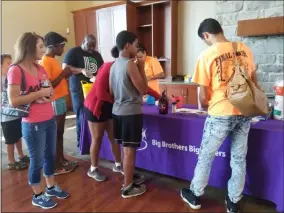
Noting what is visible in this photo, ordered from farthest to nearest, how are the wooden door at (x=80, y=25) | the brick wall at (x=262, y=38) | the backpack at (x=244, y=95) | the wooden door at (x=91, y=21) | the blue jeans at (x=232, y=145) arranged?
1. the wooden door at (x=80, y=25)
2. the wooden door at (x=91, y=21)
3. the brick wall at (x=262, y=38)
4. the blue jeans at (x=232, y=145)
5. the backpack at (x=244, y=95)

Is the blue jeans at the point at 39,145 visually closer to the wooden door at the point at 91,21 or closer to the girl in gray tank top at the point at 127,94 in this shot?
the girl in gray tank top at the point at 127,94

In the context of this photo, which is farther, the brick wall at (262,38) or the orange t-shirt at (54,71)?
the brick wall at (262,38)

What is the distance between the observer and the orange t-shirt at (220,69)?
4.62 feet

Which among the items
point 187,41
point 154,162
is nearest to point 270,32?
point 187,41

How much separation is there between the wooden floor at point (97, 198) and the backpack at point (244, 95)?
2.75 ft

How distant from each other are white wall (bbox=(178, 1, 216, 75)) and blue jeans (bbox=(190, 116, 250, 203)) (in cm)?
280

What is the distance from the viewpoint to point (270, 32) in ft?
10.3

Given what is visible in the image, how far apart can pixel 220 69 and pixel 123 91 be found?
2.30 feet

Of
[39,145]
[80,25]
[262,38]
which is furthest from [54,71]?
[80,25]

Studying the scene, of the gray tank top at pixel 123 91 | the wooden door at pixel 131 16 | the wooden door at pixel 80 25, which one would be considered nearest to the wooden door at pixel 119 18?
the wooden door at pixel 131 16

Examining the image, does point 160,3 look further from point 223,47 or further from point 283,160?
point 283,160

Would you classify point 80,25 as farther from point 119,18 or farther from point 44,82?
point 44,82

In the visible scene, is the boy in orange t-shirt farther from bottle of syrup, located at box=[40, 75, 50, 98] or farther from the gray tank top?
the gray tank top

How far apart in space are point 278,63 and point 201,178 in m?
2.56
